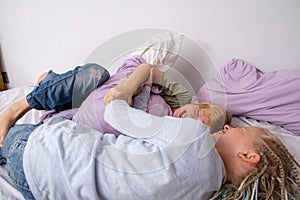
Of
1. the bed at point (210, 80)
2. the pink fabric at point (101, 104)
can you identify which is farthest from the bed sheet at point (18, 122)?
the pink fabric at point (101, 104)

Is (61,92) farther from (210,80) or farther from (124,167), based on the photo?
(210,80)

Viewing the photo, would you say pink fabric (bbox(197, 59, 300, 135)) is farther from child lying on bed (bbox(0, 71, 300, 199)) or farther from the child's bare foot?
the child's bare foot

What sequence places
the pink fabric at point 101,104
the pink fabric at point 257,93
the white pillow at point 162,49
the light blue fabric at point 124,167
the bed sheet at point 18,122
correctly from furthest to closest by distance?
the white pillow at point 162,49, the pink fabric at point 257,93, the pink fabric at point 101,104, the bed sheet at point 18,122, the light blue fabric at point 124,167

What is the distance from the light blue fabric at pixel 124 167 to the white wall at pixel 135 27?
0.67 metres

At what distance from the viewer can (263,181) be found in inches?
31.1

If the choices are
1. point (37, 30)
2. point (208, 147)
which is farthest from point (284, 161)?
point (37, 30)

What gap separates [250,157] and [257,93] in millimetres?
449

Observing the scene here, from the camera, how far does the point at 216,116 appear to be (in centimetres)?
106

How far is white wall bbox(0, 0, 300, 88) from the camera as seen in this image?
47.9 inches

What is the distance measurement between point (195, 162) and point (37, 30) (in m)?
1.41

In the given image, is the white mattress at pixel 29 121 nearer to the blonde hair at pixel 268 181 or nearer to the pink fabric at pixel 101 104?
the blonde hair at pixel 268 181

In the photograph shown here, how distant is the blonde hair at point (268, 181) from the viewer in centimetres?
78

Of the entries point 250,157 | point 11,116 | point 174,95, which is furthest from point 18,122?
point 250,157

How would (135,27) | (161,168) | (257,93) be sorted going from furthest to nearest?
(135,27) → (257,93) → (161,168)
